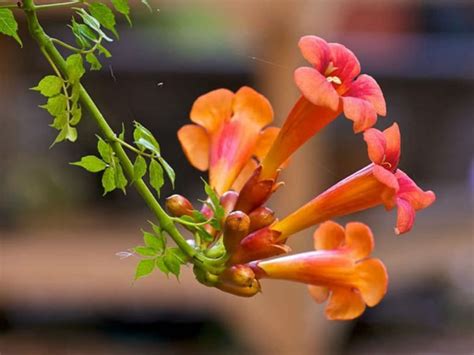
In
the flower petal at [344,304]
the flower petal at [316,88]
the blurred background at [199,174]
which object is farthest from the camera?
the blurred background at [199,174]

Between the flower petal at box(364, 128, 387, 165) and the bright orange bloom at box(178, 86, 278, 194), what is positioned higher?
the flower petal at box(364, 128, 387, 165)

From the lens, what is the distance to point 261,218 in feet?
1.76

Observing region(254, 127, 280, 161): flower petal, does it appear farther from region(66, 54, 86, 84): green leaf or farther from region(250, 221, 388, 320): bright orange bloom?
region(66, 54, 86, 84): green leaf

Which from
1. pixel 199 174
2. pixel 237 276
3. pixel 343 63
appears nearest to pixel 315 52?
pixel 343 63

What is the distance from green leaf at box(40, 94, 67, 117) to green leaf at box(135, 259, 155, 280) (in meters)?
0.09

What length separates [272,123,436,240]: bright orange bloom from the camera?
493 millimetres

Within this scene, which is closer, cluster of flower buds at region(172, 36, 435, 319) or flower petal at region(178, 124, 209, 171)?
cluster of flower buds at region(172, 36, 435, 319)

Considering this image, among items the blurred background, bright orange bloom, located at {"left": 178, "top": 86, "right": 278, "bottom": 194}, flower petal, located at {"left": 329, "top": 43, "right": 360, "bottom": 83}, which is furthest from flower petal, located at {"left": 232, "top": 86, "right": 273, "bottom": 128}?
the blurred background

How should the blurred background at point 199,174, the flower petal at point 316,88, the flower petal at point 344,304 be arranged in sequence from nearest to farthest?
1. the flower petal at point 316,88
2. the flower petal at point 344,304
3. the blurred background at point 199,174

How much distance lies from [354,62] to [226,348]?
2.62 meters

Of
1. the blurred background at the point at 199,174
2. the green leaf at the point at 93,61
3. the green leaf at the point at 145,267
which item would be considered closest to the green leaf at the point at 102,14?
the green leaf at the point at 93,61

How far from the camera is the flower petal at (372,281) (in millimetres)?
588

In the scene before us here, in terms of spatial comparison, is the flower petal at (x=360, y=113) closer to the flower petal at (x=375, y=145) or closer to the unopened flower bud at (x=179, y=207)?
the flower petal at (x=375, y=145)

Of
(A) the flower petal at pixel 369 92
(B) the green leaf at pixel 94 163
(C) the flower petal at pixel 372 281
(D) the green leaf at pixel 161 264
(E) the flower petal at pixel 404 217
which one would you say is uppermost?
(A) the flower petal at pixel 369 92
